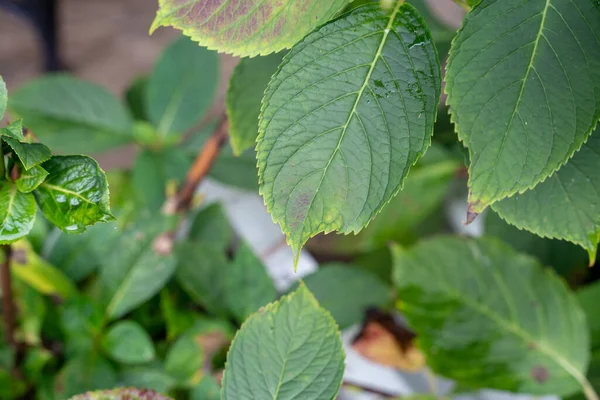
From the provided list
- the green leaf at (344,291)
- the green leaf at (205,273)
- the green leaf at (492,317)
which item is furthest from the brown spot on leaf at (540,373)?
the green leaf at (205,273)

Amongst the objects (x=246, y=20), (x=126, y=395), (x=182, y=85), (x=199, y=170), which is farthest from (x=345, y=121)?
(x=182, y=85)

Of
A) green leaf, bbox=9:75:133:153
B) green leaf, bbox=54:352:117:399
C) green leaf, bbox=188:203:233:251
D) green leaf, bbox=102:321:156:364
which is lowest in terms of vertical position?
green leaf, bbox=54:352:117:399

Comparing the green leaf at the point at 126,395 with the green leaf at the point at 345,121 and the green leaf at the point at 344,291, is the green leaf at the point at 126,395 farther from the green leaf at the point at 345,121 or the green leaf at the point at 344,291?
the green leaf at the point at 344,291

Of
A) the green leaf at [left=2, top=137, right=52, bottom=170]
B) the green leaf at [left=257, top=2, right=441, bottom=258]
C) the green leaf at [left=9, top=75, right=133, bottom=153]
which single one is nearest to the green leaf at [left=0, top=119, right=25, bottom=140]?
the green leaf at [left=2, top=137, right=52, bottom=170]

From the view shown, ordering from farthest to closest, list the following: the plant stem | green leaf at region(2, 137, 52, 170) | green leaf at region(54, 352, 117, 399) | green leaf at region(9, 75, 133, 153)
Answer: green leaf at region(9, 75, 133, 153)
green leaf at region(54, 352, 117, 399)
the plant stem
green leaf at region(2, 137, 52, 170)

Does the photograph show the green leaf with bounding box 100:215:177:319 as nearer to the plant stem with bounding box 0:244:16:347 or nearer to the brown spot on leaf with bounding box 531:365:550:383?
the plant stem with bounding box 0:244:16:347

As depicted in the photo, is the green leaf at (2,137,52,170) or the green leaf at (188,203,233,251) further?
the green leaf at (188,203,233,251)

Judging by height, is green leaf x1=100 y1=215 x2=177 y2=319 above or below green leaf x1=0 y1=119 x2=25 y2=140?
below

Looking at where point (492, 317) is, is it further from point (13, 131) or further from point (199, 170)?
point (13, 131)
